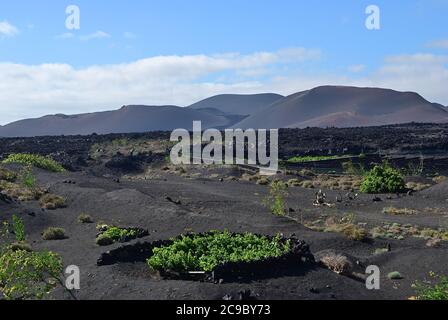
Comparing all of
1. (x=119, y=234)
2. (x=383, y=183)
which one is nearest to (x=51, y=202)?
(x=119, y=234)

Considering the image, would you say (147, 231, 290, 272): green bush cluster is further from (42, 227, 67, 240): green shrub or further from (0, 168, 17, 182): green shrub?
(0, 168, 17, 182): green shrub

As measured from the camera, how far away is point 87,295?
12.7 meters

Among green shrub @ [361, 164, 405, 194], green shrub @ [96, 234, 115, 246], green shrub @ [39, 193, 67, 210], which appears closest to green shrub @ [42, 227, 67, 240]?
green shrub @ [96, 234, 115, 246]

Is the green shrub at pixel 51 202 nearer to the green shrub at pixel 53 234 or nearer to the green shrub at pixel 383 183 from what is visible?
the green shrub at pixel 53 234

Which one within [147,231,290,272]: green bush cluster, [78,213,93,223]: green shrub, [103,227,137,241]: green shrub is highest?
[147,231,290,272]: green bush cluster

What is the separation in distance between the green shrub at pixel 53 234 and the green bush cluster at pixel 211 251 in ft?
21.5

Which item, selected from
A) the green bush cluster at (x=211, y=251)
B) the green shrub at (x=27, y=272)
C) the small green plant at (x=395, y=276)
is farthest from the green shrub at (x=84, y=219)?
the small green plant at (x=395, y=276)

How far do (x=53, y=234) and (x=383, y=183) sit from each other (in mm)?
20417

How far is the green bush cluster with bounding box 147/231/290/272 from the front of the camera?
13.4m

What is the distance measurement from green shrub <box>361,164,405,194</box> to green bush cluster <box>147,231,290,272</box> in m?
18.7

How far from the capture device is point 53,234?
20.8m

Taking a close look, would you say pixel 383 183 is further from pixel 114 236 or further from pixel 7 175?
pixel 7 175

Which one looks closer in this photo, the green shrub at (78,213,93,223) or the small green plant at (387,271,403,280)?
the small green plant at (387,271,403,280)

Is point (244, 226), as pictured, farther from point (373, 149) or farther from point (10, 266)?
point (373, 149)
